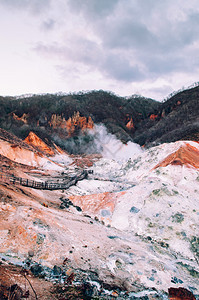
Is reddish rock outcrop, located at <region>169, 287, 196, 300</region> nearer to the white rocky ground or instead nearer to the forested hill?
the white rocky ground

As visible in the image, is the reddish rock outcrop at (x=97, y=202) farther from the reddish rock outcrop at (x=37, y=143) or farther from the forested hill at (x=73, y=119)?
the forested hill at (x=73, y=119)

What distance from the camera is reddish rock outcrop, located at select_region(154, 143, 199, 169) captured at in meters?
18.4

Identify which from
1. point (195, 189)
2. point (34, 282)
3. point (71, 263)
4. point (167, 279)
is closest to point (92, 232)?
point (71, 263)

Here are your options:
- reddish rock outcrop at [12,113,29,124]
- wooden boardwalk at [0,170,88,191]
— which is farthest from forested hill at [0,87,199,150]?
wooden boardwalk at [0,170,88,191]

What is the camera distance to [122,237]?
9484 millimetres

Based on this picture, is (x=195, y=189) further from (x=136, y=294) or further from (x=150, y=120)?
(x=150, y=120)

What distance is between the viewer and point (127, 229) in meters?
10.9

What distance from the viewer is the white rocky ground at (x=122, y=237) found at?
6.12m

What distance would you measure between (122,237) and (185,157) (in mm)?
12791

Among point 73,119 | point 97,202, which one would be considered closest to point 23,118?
point 73,119

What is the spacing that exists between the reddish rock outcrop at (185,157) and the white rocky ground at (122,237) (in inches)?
156

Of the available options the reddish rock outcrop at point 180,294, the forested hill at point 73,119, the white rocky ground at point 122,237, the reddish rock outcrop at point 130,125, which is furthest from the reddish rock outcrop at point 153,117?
the reddish rock outcrop at point 180,294

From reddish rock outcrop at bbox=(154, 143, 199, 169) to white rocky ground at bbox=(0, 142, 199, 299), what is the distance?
3.96 meters

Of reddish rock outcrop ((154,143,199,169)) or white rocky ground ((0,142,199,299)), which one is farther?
reddish rock outcrop ((154,143,199,169))
